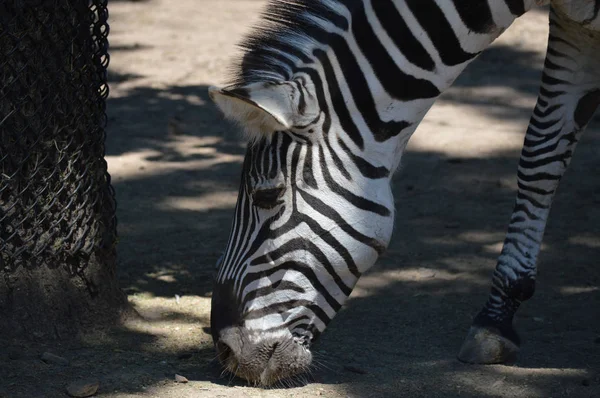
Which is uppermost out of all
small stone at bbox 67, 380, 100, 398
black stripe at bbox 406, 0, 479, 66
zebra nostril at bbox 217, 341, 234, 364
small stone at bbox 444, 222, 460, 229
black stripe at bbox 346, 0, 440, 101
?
black stripe at bbox 406, 0, 479, 66

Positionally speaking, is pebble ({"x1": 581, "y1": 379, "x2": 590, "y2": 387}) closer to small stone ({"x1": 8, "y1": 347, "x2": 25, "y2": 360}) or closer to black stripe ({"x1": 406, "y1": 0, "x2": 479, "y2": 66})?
black stripe ({"x1": 406, "y1": 0, "x2": 479, "y2": 66})

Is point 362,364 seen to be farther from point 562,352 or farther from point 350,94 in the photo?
point 350,94

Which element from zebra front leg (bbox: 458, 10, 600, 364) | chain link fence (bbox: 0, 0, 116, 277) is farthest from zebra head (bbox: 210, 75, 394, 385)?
zebra front leg (bbox: 458, 10, 600, 364)

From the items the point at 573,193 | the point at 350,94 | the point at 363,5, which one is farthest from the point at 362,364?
the point at 573,193

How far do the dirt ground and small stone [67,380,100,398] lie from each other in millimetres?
43

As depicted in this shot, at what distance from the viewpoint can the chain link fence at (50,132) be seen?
3.89 meters

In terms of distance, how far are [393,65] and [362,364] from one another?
4.98ft

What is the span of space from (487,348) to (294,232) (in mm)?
1418

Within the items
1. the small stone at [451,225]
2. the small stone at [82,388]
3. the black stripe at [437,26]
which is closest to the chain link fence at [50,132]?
the small stone at [82,388]

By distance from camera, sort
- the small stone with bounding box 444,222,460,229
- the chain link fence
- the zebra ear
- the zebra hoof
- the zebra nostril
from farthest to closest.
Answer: the small stone with bounding box 444,222,460,229, the zebra hoof, the chain link fence, the zebra nostril, the zebra ear

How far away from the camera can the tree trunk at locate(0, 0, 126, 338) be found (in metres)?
3.91

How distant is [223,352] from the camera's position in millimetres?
3732

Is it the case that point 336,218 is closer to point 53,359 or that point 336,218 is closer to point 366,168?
point 366,168

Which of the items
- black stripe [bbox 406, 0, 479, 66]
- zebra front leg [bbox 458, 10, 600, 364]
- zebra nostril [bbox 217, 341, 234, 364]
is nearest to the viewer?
black stripe [bbox 406, 0, 479, 66]
